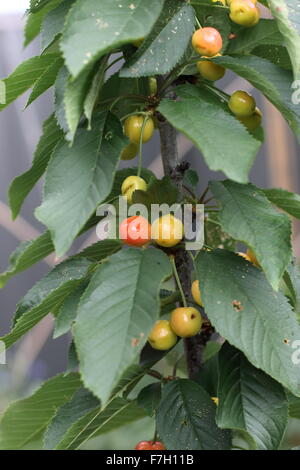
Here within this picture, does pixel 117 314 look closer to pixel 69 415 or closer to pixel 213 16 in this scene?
pixel 69 415

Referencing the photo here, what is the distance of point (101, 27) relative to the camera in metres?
0.57

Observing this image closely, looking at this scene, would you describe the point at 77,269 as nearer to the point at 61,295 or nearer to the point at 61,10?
the point at 61,295

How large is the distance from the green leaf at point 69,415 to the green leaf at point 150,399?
6 cm

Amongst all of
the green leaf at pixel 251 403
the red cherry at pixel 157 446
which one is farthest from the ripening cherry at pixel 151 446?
the green leaf at pixel 251 403

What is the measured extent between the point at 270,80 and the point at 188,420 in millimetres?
353

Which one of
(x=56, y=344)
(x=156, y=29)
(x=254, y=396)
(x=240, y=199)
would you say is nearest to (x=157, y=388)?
(x=254, y=396)

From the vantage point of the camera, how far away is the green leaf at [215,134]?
0.55 m

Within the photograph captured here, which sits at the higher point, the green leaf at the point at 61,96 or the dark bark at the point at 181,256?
the green leaf at the point at 61,96

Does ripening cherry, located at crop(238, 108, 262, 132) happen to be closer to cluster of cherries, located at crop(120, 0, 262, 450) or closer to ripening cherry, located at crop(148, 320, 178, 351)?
cluster of cherries, located at crop(120, 0, 262, 450)

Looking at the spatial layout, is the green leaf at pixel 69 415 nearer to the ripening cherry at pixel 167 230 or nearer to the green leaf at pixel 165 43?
the ripening cherry at pixel 167 230

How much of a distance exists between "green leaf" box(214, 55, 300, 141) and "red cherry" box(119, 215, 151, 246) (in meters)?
0.17

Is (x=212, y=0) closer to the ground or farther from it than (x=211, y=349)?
farther from it

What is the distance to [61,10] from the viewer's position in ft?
2.29

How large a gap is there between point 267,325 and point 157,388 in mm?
192
